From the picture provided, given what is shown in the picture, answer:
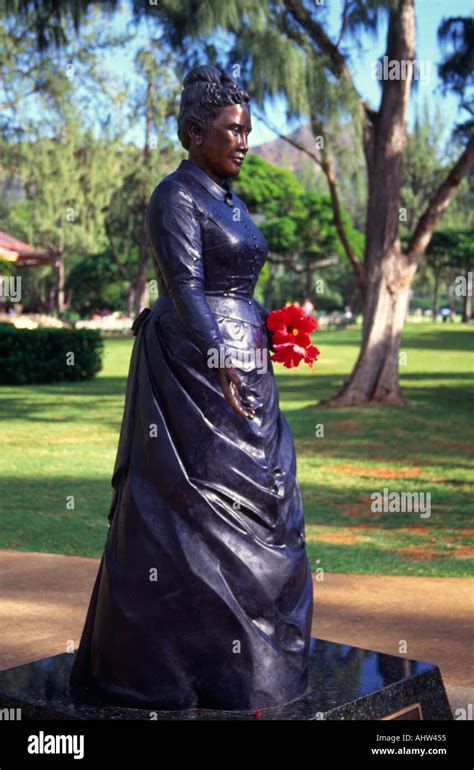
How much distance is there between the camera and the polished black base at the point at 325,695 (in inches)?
139

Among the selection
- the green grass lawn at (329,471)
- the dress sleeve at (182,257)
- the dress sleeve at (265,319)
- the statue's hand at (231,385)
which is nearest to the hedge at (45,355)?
the green grass lawn at (329,471)

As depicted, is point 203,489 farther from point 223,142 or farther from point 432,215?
point 432,215

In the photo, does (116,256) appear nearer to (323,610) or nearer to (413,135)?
(413,135)

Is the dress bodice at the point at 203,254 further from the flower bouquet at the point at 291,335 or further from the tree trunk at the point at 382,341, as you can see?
the tree trunk at the point at 382,341

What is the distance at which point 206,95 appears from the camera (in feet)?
12.2

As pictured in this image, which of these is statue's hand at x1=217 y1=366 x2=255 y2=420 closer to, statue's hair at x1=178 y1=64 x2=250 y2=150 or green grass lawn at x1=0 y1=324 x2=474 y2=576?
statue's hair at x1=178 y1=64 x2=250 y2=150

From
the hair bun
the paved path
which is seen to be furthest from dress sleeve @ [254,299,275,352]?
the paved path

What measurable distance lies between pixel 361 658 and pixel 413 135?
172 feet

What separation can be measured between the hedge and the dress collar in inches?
663

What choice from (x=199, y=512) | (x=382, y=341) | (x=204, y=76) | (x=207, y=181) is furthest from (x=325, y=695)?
(x=382, y=341)

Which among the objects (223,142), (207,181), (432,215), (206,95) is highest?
(432,215)

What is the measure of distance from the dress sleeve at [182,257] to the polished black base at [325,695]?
4.15 feet

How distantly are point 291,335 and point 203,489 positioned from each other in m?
0.67

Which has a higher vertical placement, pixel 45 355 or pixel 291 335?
pixel 291 335
